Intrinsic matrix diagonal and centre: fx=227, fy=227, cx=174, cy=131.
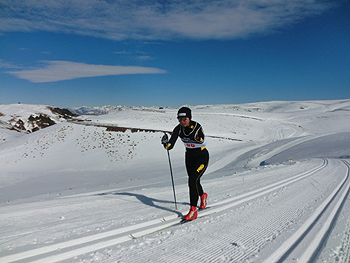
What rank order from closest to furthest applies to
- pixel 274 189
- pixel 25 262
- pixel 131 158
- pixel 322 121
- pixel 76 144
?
pixel 25 262 < pixel 274 189 < pixel 131 158 < pixel 76 144 < pixel 322 121

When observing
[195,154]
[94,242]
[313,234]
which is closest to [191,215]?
[195,154]

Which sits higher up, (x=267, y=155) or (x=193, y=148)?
A: (x=193, y=148)

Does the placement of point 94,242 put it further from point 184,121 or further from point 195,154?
point 184,121

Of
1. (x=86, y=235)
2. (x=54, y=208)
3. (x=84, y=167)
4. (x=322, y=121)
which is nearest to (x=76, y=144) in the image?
(x=84, y=167)

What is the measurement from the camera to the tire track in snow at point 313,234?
2.79 meters

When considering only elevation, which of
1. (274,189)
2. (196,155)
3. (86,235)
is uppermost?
(196,155)

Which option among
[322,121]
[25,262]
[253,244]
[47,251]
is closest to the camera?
[25,262]

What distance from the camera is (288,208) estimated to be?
459 cm

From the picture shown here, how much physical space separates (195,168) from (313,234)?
211cm

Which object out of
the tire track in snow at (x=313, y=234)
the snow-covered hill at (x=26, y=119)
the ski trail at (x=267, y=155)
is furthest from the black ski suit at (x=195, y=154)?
the snow-covered hill at (x=26, y=119)

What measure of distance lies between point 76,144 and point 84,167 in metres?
5.77

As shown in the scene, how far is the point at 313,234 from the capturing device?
11.0 ft

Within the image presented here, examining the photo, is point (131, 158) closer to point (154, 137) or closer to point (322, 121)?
point (154, 137)

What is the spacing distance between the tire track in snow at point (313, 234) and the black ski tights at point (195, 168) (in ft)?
5.48
